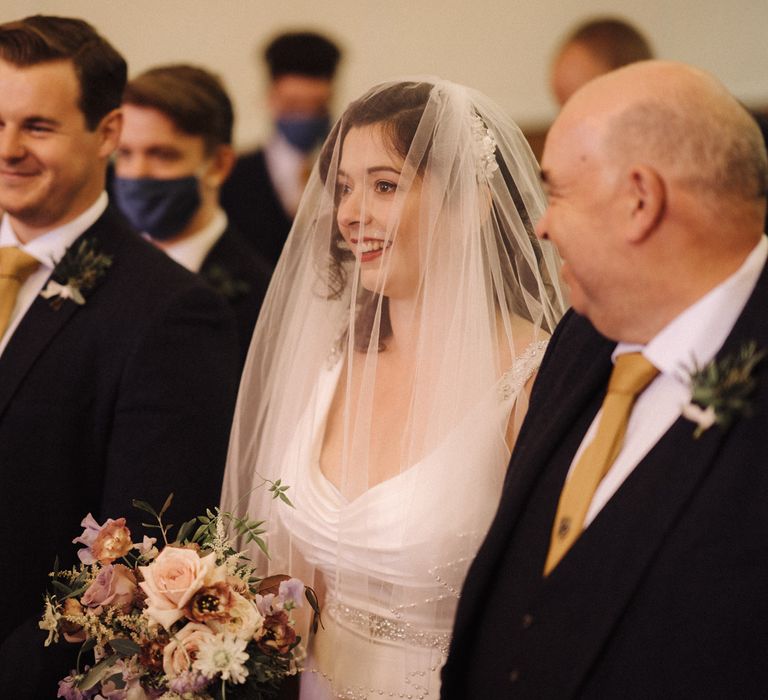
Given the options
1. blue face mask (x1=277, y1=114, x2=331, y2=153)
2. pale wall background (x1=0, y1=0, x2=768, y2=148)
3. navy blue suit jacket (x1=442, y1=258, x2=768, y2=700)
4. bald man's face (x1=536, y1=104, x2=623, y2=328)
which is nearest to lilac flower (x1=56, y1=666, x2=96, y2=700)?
navy blue suit jacket (x1=442, y1=258, x2=768, y2=700)

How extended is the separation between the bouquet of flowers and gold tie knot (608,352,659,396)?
738mm

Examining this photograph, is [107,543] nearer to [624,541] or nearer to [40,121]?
[624,541]

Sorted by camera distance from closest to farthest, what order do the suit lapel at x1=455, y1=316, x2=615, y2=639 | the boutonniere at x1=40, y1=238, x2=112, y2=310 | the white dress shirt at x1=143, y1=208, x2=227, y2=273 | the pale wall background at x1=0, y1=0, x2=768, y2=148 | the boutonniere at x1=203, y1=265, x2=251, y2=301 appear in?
the suit lapel at x1=455, y1=316, x2=615, y2=639
the boutonniere at x1=40, y1=238, x2=112, y2=310
the boutonniere at x1=203, y1=265, x2=251, y2=301
the white dress shirt at x1=143, y1=208, x2=227, y2=273
the pale wall background at x1=0, y1=0, x2=768, y2=148

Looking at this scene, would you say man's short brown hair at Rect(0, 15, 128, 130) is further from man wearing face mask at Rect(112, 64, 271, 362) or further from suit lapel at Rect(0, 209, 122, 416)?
man wearing face mask at Rect(112, 64, 271, 362)

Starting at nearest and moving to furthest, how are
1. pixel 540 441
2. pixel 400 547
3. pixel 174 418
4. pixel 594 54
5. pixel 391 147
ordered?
pixel 540 441
pixel 400 547
pixel 391 147
pixel 174 418
pixel 594 54

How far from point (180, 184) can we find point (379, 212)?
1693 millimetres

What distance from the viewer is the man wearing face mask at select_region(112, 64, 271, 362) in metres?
3.84

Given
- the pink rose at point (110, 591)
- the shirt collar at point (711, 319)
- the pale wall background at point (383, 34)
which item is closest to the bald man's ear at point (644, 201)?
the shirt collar at point (711, 319)

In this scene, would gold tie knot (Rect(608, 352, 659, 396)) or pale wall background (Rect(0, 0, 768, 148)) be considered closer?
gold tie knot (Rect(608, 352, 659, 396))

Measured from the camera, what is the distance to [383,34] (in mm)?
6852

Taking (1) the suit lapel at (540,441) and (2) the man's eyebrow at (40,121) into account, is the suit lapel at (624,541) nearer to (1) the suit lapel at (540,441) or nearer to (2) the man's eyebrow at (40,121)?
(1) the suit lapel at (540,441)

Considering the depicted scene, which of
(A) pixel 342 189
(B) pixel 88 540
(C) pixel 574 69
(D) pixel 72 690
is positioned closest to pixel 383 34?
(C) pixel 574 69

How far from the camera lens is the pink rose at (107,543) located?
6.79 feet

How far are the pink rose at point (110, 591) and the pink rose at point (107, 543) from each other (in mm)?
24
